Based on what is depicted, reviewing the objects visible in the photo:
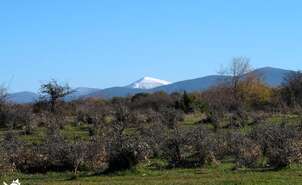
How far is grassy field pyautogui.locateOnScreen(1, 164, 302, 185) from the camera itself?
64.6 feet

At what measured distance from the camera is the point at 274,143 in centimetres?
2491

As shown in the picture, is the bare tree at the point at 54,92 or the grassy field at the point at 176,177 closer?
the grassy field at the point at 176,177

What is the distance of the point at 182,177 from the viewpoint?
2156cm

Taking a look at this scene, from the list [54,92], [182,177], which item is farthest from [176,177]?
[54,92]

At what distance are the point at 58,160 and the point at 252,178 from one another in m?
8.74

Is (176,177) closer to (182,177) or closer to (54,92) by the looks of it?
(182,177)

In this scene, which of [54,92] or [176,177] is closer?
[176,177]

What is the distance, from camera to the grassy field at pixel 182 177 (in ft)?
64.6

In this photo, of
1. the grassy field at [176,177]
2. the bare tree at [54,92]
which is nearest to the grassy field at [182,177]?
the grassy field at [176,177]

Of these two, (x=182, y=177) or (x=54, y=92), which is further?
(x=54, y=92)

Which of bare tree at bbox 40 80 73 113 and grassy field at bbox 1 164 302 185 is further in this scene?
bare tree at bbox 40 80 73 113

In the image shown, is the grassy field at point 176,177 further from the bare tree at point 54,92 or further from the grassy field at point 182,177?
the bare tree at point 54,92

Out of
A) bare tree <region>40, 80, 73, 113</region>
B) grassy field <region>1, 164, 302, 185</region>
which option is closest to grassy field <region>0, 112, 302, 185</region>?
grassy field <region>1, 164, 302, 185</region>

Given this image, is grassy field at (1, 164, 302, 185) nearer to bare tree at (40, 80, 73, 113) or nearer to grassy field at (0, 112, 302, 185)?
grassy field at (0, 112, 302, 185)
